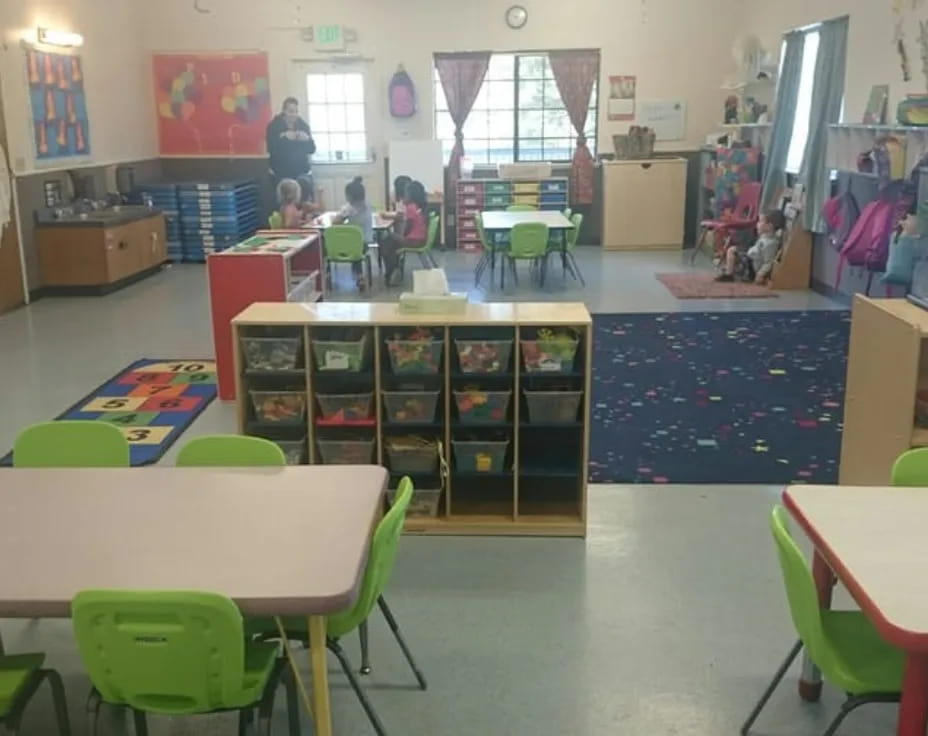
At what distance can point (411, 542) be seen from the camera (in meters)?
3.61

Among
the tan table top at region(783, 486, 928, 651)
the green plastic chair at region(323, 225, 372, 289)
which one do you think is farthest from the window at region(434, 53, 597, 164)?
the tan table top at region(783, 486, 928, 651)

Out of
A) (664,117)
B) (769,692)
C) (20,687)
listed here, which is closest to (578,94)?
(664,117)

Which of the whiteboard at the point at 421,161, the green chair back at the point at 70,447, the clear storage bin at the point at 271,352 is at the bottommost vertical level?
the green chair back at the point at 70,447

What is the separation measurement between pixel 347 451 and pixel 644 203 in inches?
321

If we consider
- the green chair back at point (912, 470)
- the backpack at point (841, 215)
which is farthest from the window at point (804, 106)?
the green chair back at point (912, 470)

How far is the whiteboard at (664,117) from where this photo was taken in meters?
11.1

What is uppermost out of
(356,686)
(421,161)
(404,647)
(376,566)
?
(421,161)

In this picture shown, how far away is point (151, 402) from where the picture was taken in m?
5.28

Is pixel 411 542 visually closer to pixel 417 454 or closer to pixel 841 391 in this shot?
pixel 417 454

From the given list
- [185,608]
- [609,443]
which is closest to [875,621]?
[185,608]

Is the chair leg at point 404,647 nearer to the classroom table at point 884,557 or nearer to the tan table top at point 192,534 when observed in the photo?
the tan table top at point 192,534

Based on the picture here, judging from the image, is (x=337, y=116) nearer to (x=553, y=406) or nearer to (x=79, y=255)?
(x=79, y=255)

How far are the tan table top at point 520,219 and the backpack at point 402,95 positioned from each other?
238cm

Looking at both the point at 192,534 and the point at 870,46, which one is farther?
the point at 870,46
